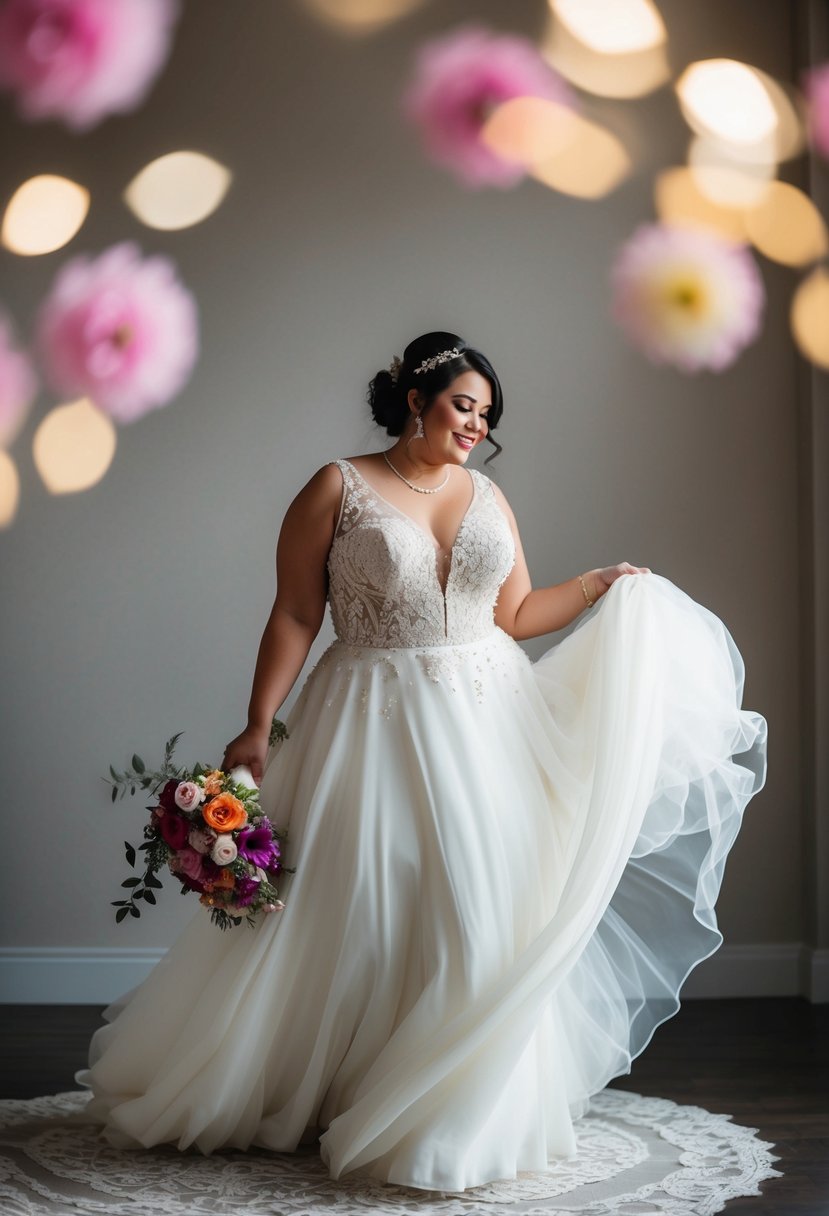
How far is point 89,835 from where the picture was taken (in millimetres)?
4219

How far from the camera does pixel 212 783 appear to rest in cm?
272

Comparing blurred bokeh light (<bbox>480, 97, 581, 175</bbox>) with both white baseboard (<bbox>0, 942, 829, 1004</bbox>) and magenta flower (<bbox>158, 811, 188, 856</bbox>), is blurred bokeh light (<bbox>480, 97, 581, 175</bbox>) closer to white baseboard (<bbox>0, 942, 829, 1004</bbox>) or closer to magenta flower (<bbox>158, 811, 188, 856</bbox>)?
magenta flower (<bbox>158, 811, 188, 856</bbox>)

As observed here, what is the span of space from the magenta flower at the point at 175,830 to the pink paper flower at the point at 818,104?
3.11 metres

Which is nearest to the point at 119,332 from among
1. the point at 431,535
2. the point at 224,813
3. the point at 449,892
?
the point at 431,535

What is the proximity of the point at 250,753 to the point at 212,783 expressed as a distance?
0.77ft

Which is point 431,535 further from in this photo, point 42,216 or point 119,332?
point 42,216

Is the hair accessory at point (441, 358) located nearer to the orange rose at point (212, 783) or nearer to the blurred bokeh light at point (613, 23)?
the orange rose at point (212, 783)

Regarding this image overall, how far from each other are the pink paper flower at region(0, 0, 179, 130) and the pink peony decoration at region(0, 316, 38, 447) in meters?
0.78

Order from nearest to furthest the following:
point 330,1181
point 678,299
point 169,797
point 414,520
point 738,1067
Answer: point 330,1181 < point 169,797 < point 414,520 < point 738,1067 < point 678,299

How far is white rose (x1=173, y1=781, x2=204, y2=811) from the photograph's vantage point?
268 cm

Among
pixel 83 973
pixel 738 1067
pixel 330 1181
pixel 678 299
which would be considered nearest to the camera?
pixel 330 1181

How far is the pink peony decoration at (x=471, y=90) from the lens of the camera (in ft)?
13.9

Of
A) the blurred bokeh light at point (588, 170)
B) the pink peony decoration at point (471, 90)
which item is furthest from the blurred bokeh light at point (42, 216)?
the blurred bokeh light at point (588, 170)

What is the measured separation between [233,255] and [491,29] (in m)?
1.17
